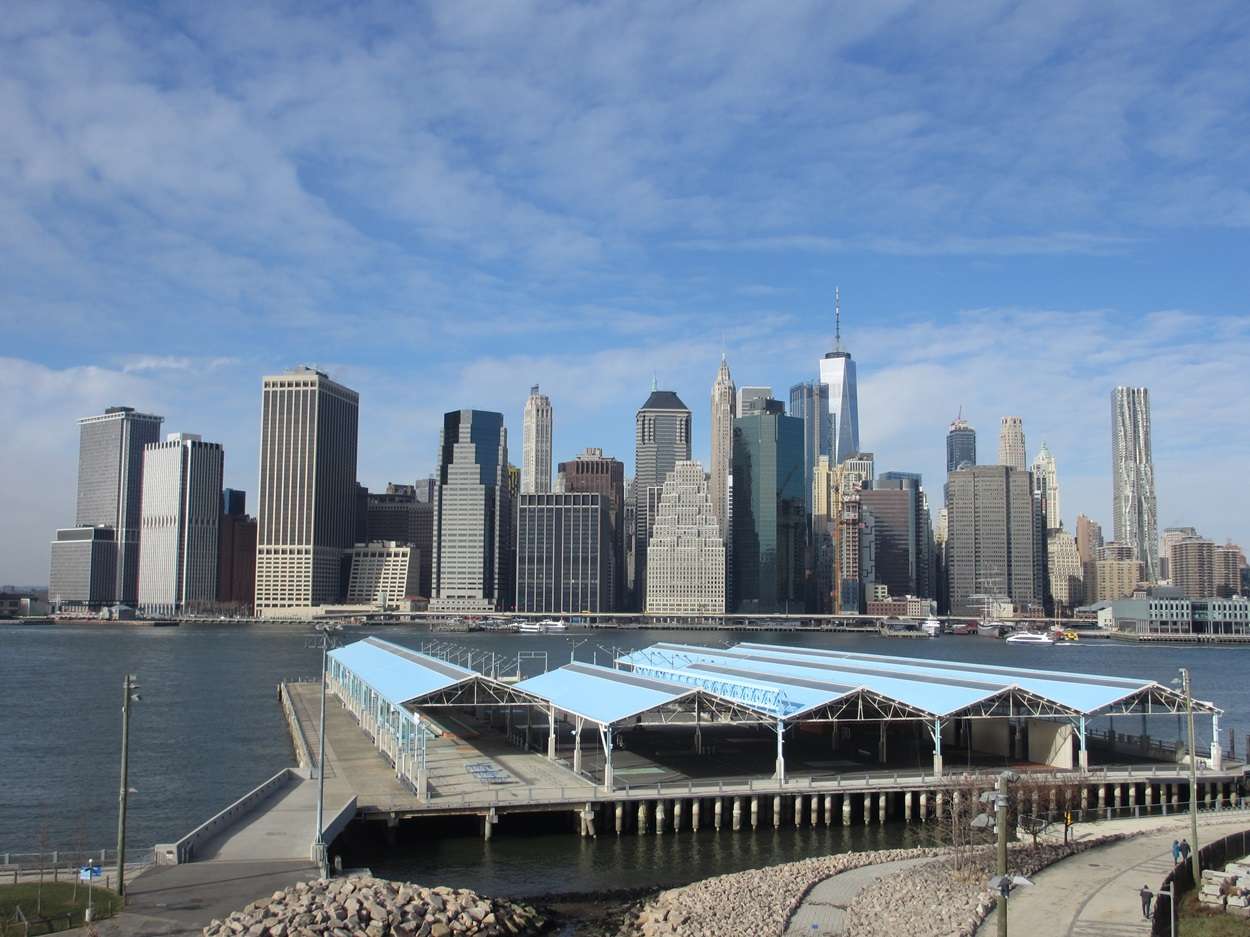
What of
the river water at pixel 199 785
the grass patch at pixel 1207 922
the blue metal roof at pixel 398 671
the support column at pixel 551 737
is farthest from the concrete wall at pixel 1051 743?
the blue metal roof at pixel 398 671

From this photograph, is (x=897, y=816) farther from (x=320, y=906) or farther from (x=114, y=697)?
(x=114, y=697)

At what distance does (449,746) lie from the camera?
66375mm

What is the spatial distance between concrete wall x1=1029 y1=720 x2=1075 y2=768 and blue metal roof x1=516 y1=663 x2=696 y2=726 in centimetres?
1857

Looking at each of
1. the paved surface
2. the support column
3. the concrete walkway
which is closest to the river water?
the paved surface

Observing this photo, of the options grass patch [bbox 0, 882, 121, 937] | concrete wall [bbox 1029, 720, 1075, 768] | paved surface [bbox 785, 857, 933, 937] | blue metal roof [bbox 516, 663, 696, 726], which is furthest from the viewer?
concrete wall [bbox 1029, 720, 1075, 768]

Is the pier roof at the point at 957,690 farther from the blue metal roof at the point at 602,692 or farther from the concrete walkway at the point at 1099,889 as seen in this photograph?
the concrete walkway at the point at 1099,889

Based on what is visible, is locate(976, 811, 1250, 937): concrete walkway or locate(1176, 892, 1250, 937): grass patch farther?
locate(976, 811, 1250, 937): concrete walkway

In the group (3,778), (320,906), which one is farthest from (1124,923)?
(3,778)

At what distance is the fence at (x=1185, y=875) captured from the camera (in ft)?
103

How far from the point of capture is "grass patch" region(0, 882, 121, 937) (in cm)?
3128

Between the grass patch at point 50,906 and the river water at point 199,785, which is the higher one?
the grass patch at point 50,906

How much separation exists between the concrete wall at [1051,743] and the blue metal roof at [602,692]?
60.9ft

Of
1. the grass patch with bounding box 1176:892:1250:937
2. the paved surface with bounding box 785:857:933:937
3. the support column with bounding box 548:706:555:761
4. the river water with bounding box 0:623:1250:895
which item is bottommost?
the river water with bounding box 0:623:1250:895

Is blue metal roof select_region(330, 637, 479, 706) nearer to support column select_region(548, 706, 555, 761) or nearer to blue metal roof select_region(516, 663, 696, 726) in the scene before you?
support column select_region(548, 706, 555, 761)
